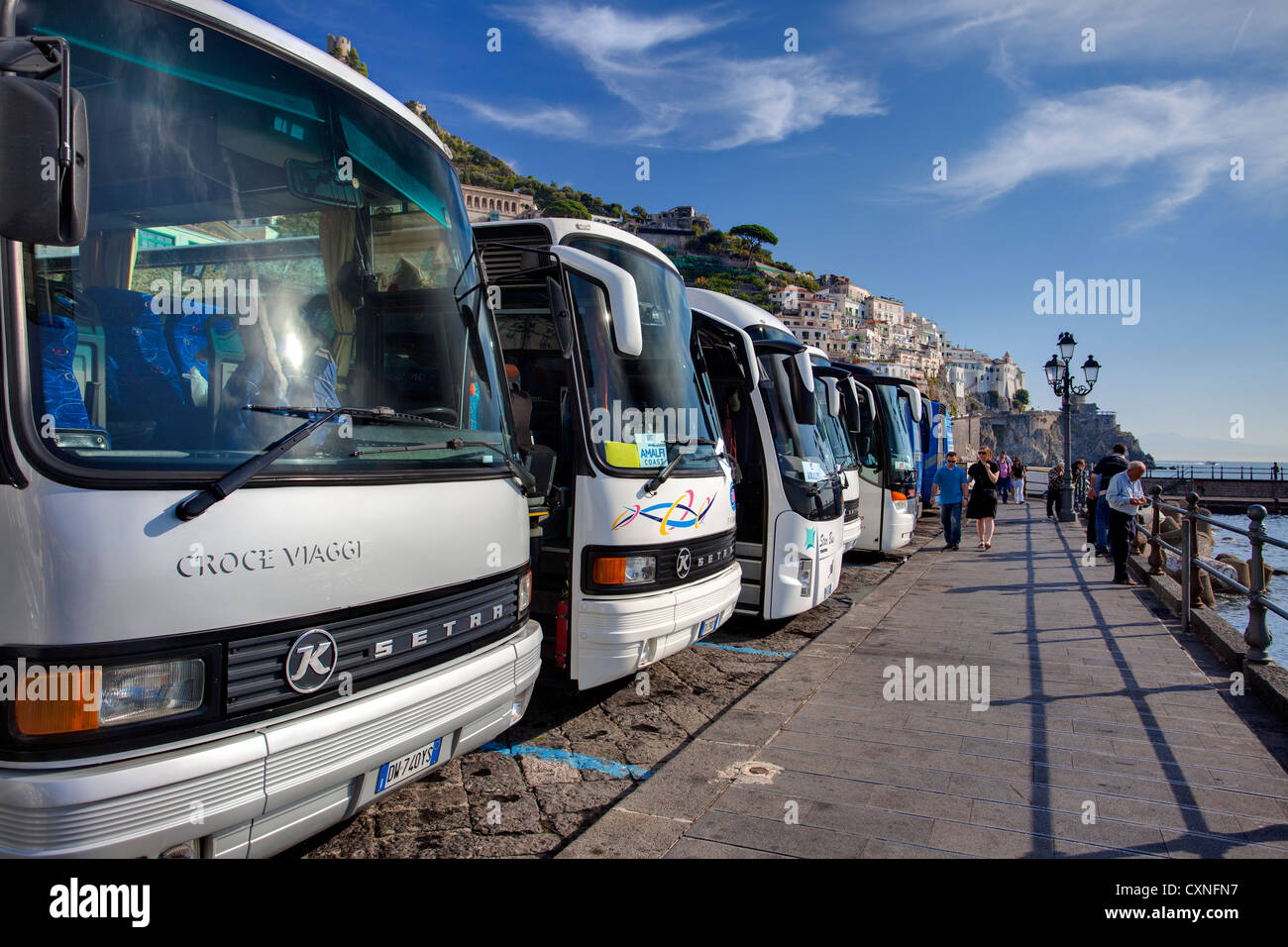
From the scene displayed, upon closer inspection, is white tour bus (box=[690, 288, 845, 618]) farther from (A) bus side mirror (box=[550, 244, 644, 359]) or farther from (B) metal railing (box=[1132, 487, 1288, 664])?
(B) metal railing (box=[1132, 487, 1288, 664])

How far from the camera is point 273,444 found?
8.39 feet

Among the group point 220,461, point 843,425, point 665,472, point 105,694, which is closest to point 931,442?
point 843,425

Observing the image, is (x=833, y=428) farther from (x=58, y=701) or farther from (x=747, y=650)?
(x=58, y=701)

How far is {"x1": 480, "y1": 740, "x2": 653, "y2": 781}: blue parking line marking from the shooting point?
14.6 feet

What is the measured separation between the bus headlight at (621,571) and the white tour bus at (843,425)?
4.82 metres

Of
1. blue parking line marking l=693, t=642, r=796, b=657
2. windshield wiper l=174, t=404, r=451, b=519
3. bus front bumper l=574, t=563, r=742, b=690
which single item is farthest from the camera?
blue parking line marking l=693, t=642, r=796, b=657

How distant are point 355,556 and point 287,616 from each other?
31 cm

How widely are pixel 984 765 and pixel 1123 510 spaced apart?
7.98 m

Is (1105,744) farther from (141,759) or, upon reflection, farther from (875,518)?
(875,518)

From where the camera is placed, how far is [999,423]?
131m

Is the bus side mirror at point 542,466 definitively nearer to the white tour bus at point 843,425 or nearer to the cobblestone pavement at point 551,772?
the cobblestone pavement at point 551,772

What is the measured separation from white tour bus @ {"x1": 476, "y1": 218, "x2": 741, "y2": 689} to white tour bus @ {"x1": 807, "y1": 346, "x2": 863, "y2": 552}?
13.4 feet

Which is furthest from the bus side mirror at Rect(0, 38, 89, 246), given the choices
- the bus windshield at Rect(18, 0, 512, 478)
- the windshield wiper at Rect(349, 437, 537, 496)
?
the windshield wiper at Rect(349, 437, 537, 496)
